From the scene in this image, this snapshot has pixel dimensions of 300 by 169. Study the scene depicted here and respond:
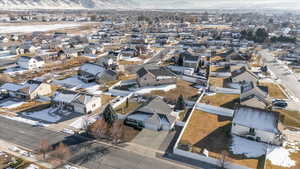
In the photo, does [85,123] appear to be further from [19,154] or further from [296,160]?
[296,160]

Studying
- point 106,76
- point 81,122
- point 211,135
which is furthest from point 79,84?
point 211,135

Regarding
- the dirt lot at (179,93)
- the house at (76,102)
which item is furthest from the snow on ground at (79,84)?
the dirt lot at (179,93)

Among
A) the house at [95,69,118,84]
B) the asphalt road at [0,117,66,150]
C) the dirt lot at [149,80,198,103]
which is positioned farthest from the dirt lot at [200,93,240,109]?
the asphalt road at [0,117,66,150]

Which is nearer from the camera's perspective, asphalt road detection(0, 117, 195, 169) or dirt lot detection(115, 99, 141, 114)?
asphalt road detection(0, 117, 195, 169)

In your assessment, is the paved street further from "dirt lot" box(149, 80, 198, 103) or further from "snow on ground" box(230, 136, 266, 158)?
"dirt lot" box(149, 80, 198, 103)

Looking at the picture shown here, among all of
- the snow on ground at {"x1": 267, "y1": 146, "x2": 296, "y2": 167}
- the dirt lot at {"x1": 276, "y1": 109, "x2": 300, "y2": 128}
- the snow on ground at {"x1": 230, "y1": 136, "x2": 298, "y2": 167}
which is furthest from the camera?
the dirt lot at {"x1": 276, "y1": 109, "x2": 300, "y2": 128}

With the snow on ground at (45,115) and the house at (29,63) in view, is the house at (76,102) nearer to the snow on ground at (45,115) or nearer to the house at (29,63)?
the snow on ground at (45,115)

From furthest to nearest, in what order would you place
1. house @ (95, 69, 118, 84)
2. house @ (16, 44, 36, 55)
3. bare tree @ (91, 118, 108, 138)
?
house @ (16, 44, 36, 55) → house @ (95, 69, 118, 84) → bare tree @ (91, 118, 108, 138)

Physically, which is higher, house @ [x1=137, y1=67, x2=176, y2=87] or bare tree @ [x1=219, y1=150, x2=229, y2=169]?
house @ [x1=137, y1=67, x2=176, y2=87]
